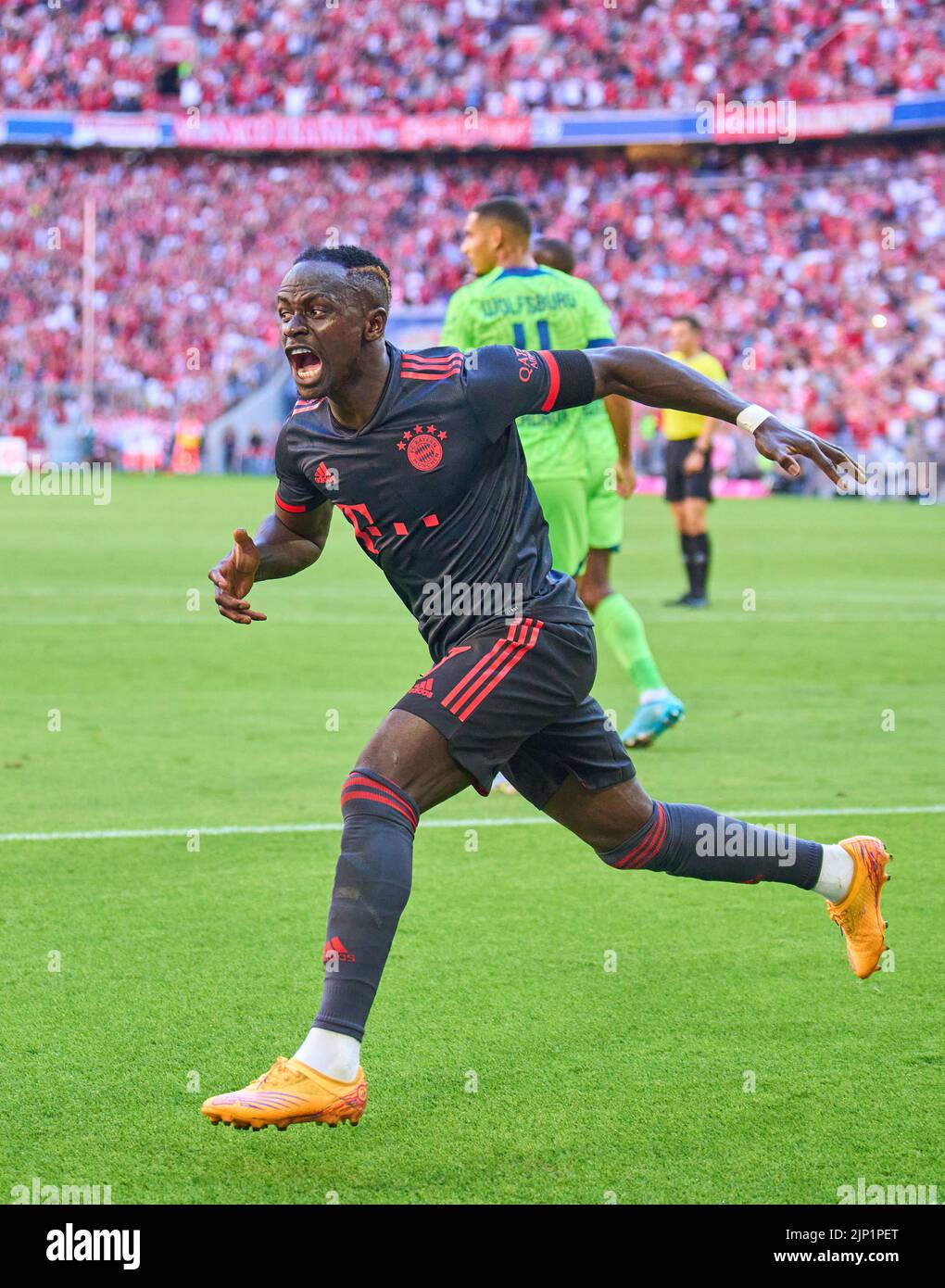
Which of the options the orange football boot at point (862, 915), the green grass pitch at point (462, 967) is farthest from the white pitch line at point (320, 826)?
the orange football boot at point (862, 915)

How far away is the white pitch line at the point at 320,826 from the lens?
6.43m

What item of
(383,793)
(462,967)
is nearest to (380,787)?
(383,793)

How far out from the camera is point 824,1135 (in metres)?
3.64

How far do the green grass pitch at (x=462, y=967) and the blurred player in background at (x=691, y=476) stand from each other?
11.9 feet

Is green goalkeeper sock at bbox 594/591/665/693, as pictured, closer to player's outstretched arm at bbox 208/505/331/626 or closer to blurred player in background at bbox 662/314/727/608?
player's outstretched arm at bbox 208/505/331/626

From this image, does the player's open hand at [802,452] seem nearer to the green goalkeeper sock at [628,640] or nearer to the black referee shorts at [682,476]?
the green goalkeeper sock at [628,640]

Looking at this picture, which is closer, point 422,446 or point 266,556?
point 422,446

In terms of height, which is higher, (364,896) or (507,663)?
(507,663)

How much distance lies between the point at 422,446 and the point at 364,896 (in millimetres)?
1048

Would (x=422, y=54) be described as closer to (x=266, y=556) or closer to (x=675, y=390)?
(x=266, y=556)

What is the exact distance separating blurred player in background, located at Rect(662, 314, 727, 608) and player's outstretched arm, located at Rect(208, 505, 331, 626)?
10215 millimetres

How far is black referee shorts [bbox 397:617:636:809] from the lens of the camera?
3.84 metres

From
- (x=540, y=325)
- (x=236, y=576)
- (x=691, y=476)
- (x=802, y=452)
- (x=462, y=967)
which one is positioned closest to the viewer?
(x=802, y=452)

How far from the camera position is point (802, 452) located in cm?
386
